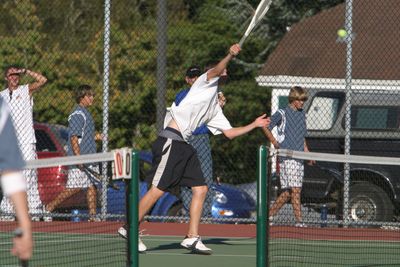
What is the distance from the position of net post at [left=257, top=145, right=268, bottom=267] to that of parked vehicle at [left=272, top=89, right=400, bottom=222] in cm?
604

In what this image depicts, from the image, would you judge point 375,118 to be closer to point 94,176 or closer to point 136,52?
point 94,176

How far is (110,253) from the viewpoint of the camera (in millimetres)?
11086

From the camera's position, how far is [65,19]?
28.0 meters

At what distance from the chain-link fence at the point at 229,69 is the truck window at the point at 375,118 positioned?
0.01 meters

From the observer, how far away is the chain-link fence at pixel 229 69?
51.6ft

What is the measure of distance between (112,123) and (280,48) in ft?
12.9

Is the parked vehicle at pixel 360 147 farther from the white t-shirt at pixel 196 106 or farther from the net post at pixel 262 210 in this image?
the net post at pixel 262 210

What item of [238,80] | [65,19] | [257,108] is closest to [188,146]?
[257,108]

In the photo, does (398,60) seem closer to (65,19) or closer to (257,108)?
(257,108)

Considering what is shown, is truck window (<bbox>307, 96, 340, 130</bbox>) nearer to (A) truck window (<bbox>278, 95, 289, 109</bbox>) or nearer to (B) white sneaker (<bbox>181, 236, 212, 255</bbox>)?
(A) truck window (<bbox>278, 95, 289, 109</bbox>)

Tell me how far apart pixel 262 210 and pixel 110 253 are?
273 centimetres

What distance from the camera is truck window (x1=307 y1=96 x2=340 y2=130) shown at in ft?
52.5

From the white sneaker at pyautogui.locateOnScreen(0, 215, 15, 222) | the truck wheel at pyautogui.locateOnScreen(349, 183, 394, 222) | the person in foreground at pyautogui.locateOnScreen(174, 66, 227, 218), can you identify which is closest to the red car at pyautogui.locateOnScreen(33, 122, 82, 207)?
the white sneaker at pyautogui.locateOnScreen(0, 215, 15, 222)

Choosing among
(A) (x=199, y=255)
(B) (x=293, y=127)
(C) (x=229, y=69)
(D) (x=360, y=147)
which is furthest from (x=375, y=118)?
(C) (x=229, y=69)
